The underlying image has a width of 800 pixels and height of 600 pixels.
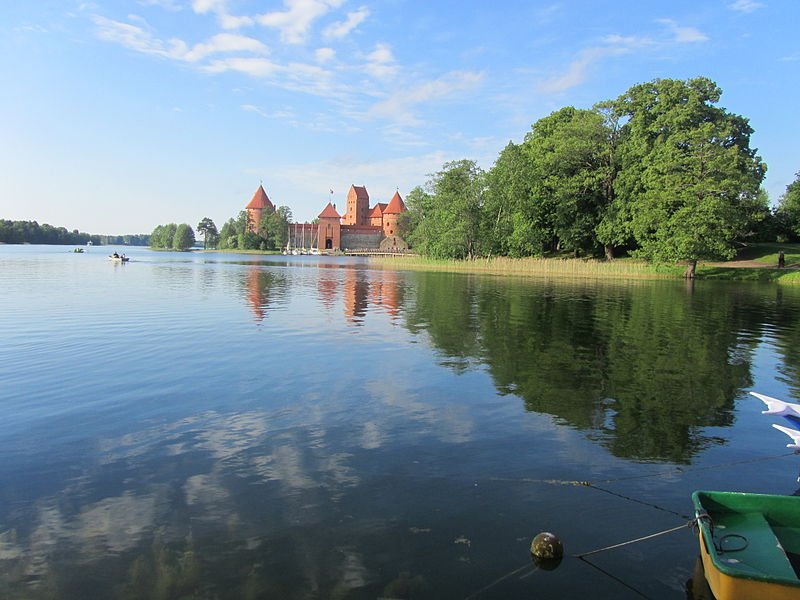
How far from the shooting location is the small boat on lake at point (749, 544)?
450cm

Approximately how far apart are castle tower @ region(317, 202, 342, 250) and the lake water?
519ft

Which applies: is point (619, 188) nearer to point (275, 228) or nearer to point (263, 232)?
point (275, 228)

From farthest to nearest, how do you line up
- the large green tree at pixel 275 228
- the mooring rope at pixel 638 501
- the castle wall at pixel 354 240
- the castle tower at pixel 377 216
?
1. the castle tower at pixel 377 216
2. the castle wall at pixel 354 240
3. the large green tree at pixel 275 228
4. the mooring rope at pixel 638 501

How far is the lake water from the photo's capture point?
18.7 feet

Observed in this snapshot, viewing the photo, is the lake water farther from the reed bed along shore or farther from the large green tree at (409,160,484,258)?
the large green tree at (409,160,484,258)

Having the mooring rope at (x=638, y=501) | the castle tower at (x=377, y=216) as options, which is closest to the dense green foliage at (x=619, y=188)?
the mooring rope at (x=638, y=501)

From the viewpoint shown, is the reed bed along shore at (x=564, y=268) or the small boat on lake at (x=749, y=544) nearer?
the small boat on lake at (x=749, y=544)

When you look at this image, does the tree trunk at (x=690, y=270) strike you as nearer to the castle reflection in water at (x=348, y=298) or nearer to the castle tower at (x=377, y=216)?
the castle reflection in water at (x=348, y=298)

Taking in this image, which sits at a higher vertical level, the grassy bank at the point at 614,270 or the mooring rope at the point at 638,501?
the grassy bank at the point at 614,270

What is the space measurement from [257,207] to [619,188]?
468 feet

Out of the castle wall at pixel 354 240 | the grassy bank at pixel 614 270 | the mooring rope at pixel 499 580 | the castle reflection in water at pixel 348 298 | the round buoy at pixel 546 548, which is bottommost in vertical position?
the mooring rope at pixel 499 580

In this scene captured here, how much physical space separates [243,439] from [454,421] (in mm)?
3831

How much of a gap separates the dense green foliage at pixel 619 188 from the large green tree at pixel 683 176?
120mm

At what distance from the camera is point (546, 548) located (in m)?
5.94
